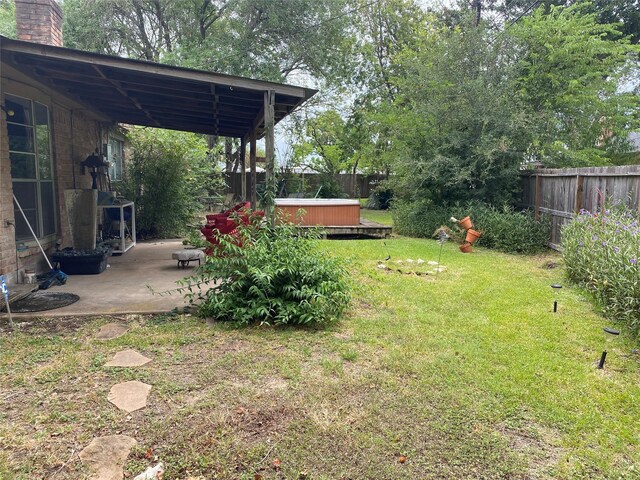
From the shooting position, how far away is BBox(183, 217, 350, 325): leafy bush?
3.90 m

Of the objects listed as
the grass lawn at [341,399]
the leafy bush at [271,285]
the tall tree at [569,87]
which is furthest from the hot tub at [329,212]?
the grass lawn at [341,399]

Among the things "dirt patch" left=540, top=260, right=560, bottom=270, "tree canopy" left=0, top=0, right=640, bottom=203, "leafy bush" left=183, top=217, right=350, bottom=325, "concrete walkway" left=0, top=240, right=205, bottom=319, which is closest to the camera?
"leafy bush" left=183, top=217, right=350, bottom=325

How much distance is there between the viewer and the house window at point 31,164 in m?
5.00

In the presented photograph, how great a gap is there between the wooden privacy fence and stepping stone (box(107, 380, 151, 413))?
19.4ft

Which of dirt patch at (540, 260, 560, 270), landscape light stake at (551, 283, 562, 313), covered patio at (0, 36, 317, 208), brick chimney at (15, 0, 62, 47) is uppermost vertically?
brick chimney at (15, 0, 62, 47)

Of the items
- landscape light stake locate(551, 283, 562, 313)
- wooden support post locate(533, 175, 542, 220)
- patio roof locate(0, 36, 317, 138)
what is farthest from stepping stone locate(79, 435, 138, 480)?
wooden support post locate(533, 175, 542, 220)

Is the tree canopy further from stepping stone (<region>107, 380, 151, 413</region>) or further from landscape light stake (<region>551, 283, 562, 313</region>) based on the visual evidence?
stepping stone (<region>107, 380, 151, 413</region>)

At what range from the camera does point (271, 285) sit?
397cm

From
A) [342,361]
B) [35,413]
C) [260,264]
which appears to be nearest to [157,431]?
[35,413]

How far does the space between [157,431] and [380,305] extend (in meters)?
2.86

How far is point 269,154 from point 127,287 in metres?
2.21

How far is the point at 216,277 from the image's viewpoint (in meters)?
4.06

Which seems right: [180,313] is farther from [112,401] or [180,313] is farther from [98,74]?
[98,74]

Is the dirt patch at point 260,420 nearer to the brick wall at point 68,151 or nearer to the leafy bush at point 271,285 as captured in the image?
the leafy bush at point 271,285
